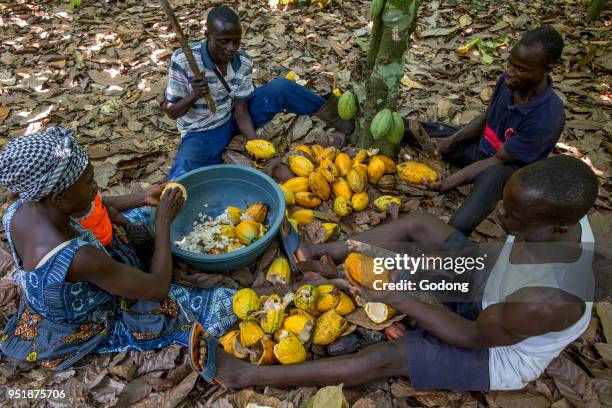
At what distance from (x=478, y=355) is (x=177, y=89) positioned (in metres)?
2.44

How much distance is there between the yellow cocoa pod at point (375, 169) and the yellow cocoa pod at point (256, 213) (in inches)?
33.1

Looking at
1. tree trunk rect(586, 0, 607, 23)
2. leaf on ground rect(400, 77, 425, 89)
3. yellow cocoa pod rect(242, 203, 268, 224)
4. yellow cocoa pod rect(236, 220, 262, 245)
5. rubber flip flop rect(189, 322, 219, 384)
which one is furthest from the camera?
tree trunk rect(586, 0, 607, 23)

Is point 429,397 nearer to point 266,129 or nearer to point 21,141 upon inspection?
point 21,141

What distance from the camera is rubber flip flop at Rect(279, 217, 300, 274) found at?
264 centimetres

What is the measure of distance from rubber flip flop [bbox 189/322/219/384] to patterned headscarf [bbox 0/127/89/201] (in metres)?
0.90

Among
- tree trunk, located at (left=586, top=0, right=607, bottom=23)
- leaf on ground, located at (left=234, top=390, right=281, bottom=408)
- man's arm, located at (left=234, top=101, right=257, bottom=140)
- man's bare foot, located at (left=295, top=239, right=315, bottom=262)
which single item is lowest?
leaf on ground, located at (left=234, top=390, right=281, bottom=408)

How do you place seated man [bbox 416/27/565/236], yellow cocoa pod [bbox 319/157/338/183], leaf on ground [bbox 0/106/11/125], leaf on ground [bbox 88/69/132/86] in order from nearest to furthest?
seated man [bbox 416/27/565/236], yellow cocoa pod [bbox 319/157/338/183], leaf on ground [bbox 0/106/11/125], leaf on ground [bbox 88/69/132/86]

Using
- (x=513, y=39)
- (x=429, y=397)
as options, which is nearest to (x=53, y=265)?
(x=429, y=397)

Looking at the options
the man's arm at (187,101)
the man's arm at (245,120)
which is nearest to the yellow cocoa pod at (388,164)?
the man's arm at (245,120)

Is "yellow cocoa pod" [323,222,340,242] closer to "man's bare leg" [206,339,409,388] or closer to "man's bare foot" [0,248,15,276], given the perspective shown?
"man's bare leg" [206,339,409,388]

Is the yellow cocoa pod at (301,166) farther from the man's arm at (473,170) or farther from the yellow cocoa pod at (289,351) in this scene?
the yellow cocoa pod at (289,351)

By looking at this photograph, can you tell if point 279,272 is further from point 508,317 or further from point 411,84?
point 411,84

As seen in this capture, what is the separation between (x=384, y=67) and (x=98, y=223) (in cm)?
205

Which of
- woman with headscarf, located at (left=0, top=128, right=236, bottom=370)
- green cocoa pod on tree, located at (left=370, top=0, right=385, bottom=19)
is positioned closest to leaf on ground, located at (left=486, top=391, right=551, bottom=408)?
woman with headscarf, located at (left=0, top=128, right=236, bottom=370)
